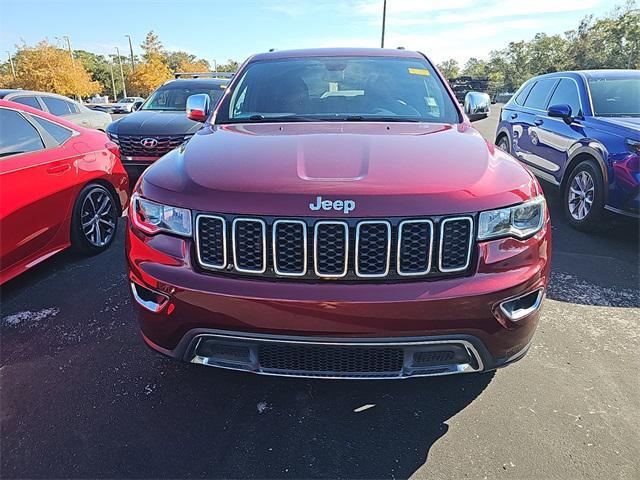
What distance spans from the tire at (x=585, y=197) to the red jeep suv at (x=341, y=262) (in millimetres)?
3262

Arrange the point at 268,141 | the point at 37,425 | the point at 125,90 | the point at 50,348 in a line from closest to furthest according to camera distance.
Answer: the point at 37,425, the point at 268,141, the point at 50,348, the point at 125,90

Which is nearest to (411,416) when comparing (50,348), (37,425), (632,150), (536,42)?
(37,425)

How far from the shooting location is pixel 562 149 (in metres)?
5.57

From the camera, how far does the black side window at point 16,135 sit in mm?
3486

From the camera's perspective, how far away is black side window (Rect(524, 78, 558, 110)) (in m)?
6.39

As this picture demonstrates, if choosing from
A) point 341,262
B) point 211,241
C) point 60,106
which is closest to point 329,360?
point 341,262

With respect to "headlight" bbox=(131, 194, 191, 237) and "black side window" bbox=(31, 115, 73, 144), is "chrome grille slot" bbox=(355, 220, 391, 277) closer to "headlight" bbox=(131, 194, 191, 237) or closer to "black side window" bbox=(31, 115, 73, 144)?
"headlight" bbox=(131, 194, 191, 237)

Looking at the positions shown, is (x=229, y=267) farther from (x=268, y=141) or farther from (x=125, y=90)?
(x=125, y=90)

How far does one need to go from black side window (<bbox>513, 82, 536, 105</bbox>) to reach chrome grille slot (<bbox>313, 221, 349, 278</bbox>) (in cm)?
647

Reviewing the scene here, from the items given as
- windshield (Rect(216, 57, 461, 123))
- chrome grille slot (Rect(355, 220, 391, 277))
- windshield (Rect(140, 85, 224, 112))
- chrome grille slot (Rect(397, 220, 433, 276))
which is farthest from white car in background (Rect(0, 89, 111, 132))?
chrome grille slot (Rect(397, 220, 433, 276))

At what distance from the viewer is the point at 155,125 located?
708cm

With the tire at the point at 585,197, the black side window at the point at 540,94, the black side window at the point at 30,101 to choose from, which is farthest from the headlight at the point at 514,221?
the black side window at the point at 30,101

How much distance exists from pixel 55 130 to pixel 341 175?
10.6ft

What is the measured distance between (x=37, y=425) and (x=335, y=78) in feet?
9.05
